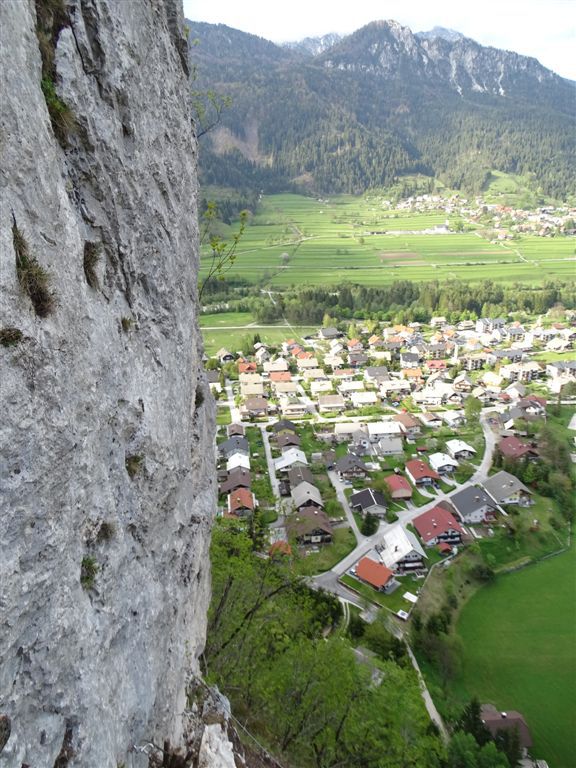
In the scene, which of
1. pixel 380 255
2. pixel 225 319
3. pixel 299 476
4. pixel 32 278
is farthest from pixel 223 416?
pixel 380 255

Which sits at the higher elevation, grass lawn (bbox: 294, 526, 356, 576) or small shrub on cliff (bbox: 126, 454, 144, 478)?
small shrub on cliff (bbox: 126, 454, 144, 478)

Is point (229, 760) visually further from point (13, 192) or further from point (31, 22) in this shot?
point (31, 22)

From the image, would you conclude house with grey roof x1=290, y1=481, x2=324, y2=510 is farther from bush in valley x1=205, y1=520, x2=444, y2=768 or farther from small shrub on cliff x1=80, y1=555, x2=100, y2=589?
small shrub on cliff x1=80, y1=555, x2=100, y2=589

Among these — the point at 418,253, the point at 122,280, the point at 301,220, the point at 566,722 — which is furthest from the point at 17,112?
the point at 301,220

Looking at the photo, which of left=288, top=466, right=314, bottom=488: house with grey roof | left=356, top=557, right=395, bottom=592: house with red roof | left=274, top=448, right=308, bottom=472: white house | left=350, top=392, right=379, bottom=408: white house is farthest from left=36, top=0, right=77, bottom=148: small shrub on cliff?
left=350, top=392, right=379, bottom=408: white house

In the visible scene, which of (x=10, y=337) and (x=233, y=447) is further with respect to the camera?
(x=233, y=447)

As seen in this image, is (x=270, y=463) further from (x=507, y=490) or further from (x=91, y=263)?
(x=91, y=263)
